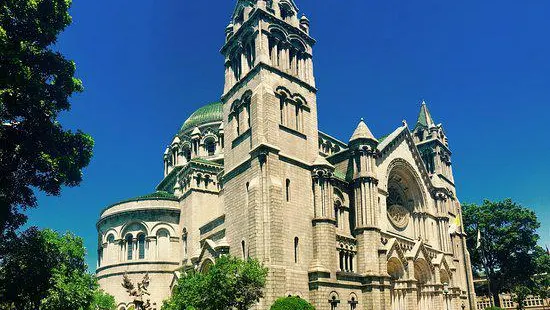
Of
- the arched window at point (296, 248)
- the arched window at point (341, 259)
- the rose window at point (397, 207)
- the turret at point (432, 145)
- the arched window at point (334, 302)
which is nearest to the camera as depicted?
the arched window at point (296, 248)

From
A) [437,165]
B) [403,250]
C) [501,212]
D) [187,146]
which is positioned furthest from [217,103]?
[501,212]

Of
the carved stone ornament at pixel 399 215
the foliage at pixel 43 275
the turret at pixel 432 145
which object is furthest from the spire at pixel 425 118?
the foliage at pixel 43 275

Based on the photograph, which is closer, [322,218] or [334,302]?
[334,302]

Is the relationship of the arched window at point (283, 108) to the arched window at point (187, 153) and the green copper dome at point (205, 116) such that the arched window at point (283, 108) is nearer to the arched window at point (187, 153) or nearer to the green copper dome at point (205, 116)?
the green copper dome at point (205, 116)

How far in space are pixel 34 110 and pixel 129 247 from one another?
96.2ft

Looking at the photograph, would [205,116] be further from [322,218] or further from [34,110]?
[34,110]

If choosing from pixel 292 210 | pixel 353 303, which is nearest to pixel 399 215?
pixel 353 303

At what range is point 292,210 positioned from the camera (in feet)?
118

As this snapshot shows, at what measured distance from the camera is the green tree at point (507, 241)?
209 feet

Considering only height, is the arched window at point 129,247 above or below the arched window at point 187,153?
below

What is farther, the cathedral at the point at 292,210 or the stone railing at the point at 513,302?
the stone railing at the point at 513,302

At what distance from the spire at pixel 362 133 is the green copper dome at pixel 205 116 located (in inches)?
1111

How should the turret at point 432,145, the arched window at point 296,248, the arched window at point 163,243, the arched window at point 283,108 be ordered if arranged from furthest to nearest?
the turret at point 432,145
the arched window at point 163,243
the arched window at point 283,108
the arched window at point 296,248

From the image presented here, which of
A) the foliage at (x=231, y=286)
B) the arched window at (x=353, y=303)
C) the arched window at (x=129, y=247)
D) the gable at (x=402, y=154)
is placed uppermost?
the gable at (x=402, y=154)
